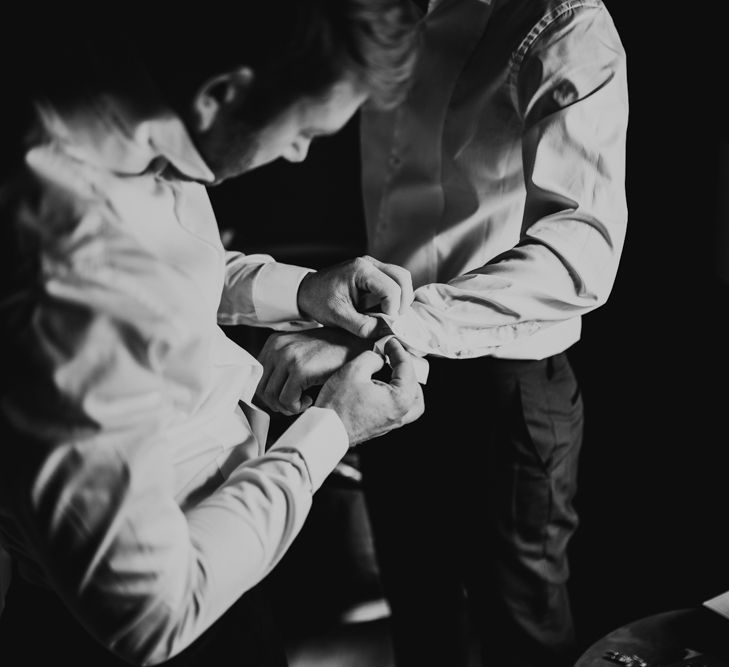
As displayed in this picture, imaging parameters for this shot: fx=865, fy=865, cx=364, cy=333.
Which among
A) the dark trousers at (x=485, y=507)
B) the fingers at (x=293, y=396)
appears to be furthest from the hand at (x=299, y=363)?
the dark trousers at (x=485, y=507)

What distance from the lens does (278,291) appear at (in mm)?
1293

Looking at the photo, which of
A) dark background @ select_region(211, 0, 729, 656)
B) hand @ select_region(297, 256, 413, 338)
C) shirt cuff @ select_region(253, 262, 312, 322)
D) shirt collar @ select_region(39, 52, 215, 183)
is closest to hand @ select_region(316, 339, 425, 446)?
hand @ select_region(297, 256, 413, 338)

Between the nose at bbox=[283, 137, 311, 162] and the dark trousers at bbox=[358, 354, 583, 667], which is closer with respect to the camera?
the nose at bbox=[283, 137, 311, 162]

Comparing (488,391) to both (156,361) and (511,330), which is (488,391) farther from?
(156,361)

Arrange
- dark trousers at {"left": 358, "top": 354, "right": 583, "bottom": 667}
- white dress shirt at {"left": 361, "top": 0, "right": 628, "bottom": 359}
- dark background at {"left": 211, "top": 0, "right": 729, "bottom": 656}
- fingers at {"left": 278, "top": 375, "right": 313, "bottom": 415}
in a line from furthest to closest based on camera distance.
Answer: dark background at {"left": 211, "top": 0, "right": 729, "bottom": 656} → dark trousers at {"left": 358, "top": 354, "right": 583, "bottom": 667} → white dress shirt at {"left": 361, "top": 0, "right": 628, "bottom": 359} → fingers at {"left": 278, "top": 375, "right": 313, "bottom": 415}

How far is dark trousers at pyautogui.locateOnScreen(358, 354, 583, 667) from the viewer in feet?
4.94

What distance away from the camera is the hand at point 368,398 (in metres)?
0.99

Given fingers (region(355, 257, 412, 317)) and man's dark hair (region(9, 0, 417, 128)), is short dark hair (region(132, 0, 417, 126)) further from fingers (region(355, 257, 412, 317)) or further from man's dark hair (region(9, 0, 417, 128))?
fingers (region(355, 257, 412, 317))

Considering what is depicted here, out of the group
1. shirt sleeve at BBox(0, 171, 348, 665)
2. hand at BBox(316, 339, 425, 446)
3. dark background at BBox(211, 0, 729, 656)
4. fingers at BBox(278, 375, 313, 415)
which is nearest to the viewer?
shirt sleeve at BBox(0, 171, 348, 665)

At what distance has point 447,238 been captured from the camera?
1493 mm

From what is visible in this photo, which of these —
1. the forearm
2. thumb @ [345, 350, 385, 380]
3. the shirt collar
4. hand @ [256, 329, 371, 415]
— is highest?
the shirt collar

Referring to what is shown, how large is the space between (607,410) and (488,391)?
3.02 ft

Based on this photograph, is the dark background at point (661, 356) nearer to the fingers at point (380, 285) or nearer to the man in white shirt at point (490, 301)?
the man in white shirt at point (490, 301)

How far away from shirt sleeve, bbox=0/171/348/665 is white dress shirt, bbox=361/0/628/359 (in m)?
0.55
